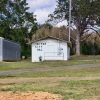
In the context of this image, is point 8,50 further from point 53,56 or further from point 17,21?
point 17,21

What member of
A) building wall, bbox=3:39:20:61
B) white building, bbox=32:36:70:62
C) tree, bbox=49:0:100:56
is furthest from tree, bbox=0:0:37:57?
white building, bbox=32:36:70:62

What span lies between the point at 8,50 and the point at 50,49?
19.1 feet

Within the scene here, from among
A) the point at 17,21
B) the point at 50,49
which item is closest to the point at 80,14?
the point at 17,21

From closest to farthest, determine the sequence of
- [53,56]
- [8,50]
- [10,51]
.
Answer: [53,56], [8,50], [10,51]

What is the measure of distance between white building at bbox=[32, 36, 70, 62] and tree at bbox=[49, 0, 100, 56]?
65.0 ft

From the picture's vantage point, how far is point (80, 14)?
78250 millimetres

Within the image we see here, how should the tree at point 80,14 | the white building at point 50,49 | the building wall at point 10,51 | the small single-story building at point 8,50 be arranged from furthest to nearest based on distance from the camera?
the tree at point 80,14, the white building at point 50,49, the building wall at point 10,51, the small single-story building at point 8,50

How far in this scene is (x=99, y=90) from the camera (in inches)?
651

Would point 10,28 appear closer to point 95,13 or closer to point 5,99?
point 95,13

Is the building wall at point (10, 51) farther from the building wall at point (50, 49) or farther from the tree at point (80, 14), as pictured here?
the tree at point (80, 14)

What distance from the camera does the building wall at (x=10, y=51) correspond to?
5500cm

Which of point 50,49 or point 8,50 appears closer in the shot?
point 50,49

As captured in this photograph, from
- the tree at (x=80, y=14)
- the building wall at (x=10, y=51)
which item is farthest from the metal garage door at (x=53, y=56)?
the tree at (x=80, y=14)

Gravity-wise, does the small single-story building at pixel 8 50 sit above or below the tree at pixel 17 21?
below
